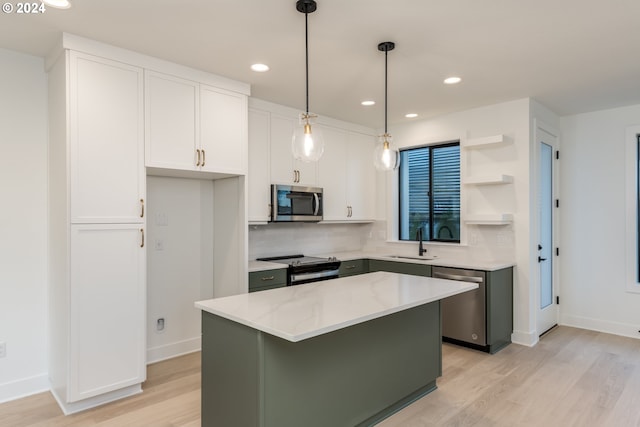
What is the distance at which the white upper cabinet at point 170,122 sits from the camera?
295cm

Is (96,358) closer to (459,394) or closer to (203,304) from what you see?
(203,304)

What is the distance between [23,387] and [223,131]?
250 centimetres

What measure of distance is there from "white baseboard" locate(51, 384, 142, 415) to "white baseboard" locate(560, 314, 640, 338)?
472 cm

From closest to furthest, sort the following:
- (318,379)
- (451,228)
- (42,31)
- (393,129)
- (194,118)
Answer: (318,379) → (42,31) → (194,118) → (451,228) → (393,129)

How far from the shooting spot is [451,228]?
4.67 metres

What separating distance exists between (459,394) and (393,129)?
3.36 metres

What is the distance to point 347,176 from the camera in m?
4.96

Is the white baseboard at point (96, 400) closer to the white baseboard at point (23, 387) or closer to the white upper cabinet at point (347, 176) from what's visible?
the white baseboard at point (23, 387)

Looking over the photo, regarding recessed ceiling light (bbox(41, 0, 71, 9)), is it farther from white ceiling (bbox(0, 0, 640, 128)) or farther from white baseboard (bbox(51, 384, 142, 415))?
white baseboard (bbox(51, 384, 142, 415))

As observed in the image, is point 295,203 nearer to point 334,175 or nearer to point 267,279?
point 334,175

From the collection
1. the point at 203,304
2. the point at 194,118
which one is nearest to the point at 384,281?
the point at 203,304

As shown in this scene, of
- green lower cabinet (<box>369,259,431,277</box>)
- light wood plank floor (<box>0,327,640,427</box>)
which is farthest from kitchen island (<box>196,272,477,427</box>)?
green lower cabinet (<box>369,259,431,277</box>)

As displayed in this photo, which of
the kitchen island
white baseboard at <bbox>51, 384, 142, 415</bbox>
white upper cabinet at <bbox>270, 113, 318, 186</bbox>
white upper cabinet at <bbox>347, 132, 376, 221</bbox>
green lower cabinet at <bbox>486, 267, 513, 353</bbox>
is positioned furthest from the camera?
white upper cabinet at <bbox>347, 132, 376, 221</bbox>

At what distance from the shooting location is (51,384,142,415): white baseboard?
2652 millimetres
